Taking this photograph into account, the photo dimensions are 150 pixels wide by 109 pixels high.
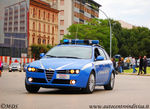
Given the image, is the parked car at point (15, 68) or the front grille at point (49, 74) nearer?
the front grille at point (49, 74)

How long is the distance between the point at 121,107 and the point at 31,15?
310 feet

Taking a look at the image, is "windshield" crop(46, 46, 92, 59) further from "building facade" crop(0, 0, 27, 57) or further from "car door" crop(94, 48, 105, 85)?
"building facade" crop(0, 0, 27, 57)

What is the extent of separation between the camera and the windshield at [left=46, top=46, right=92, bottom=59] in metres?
15.9

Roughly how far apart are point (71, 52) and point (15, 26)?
→ 83239mm

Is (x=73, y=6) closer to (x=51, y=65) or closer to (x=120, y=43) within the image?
(x=120, y=43)

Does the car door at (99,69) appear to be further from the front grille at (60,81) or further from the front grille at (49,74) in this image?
the front grille at (49,74)

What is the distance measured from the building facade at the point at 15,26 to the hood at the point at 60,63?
81.0 meters

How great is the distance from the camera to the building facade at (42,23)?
343ft

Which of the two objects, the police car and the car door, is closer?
the police car

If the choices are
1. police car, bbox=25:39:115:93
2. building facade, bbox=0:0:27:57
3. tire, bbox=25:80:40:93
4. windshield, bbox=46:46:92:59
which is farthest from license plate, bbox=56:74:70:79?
building facade, bbox=0:0:27:57

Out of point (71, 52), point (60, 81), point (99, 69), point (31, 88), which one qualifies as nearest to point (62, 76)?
point (60, 81)

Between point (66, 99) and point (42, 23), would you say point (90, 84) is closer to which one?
point (66, 99)

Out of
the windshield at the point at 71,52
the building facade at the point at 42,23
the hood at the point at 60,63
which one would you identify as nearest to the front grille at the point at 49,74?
the hood at the point at 60,63

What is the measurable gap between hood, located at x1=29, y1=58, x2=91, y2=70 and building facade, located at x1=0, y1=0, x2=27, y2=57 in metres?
81.0
